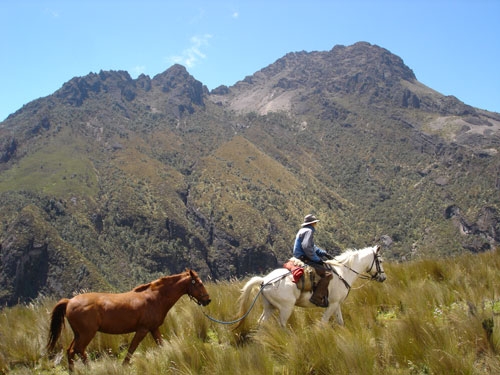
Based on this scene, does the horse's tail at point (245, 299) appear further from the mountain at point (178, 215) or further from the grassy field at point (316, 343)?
the mountain at point (178, 215)

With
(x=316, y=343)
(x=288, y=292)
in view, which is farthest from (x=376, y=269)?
(x=316, y=343)

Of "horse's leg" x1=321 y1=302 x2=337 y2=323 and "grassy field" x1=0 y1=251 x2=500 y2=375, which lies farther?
"horse's leg" x1=321 y1=302 x2=337 y2=323

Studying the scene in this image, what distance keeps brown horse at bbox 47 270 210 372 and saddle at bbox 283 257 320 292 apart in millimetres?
1732

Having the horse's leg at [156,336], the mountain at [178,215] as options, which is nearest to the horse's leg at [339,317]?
the horse's leg at [156,336]

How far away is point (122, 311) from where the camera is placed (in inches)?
244

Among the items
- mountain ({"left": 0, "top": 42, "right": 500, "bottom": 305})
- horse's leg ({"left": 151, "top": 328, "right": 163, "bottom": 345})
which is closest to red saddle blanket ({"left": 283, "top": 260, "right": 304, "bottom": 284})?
horse's leg ({"left": 151, "top": 328, "right": 163, "bottom": 345})

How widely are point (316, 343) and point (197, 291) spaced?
2389 mm

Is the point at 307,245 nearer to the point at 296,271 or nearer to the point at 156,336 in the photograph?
the point at 296,271

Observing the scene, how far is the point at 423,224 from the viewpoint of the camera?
166625 millimetres

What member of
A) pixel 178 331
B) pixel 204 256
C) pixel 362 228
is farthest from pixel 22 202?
pixel 178 331

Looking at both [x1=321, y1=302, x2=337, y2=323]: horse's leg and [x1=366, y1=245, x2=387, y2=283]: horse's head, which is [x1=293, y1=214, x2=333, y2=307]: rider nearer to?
[x1=321, y1=302, x2=337, y2=323]: horse's leg

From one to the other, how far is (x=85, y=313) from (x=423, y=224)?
583 feet

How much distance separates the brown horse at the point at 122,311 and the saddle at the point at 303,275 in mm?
1732

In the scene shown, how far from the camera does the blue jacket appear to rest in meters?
7.64
